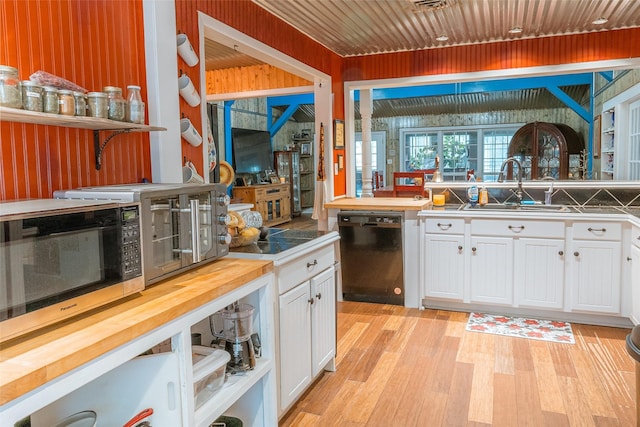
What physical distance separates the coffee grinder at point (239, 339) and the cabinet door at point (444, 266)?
7.91 feet

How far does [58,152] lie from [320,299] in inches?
59.2

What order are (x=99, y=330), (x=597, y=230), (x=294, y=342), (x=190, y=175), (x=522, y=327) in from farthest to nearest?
1. (x=522, y=327)
2. (x=597, y=230)
3. (x=190, y=175)
4. (x=294, y=342)
5. (x=99, y=330)

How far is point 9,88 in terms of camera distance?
4.84 ft

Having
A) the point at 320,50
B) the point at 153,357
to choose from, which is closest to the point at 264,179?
the point at 320,50

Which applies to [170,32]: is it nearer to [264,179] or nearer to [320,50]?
[320,50]

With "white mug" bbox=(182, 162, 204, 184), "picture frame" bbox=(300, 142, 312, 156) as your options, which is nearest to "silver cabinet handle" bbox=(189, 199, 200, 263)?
"white mug" bbox=(182, 162, 204, 184)

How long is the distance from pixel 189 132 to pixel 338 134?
8.83 ft

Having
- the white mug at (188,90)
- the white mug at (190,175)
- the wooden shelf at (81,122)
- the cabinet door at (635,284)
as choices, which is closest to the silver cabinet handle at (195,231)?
the wooden shelf at (81,122)

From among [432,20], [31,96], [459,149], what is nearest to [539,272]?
[432,20]

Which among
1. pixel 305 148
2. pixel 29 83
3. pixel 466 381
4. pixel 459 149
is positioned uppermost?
pixel 305 148

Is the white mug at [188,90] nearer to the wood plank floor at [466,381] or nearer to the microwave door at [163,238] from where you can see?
the microwave door at [163,238]

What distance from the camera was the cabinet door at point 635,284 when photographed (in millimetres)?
3283

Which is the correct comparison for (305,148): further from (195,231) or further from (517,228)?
(195,231)

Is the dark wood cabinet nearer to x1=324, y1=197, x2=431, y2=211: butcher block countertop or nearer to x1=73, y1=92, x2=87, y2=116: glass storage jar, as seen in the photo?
x1=324, y1=197, x2=431, y2=211: butcher block countertop
